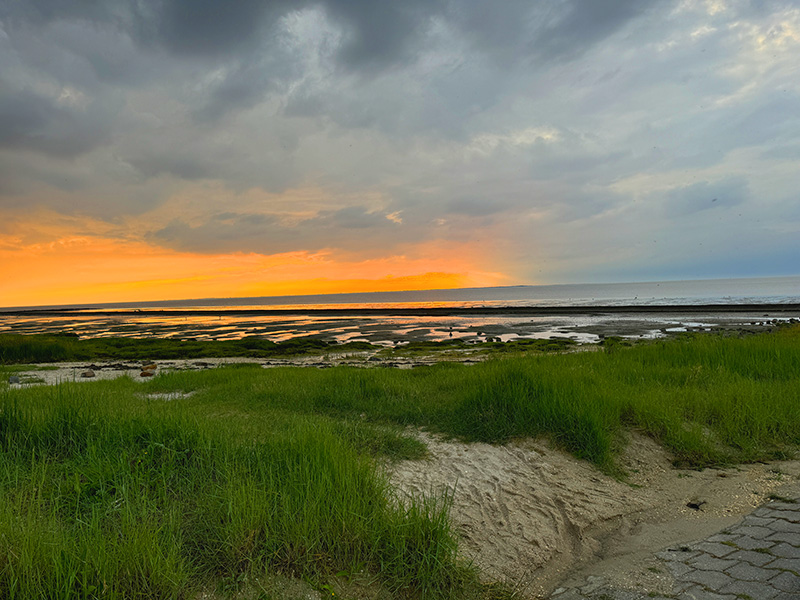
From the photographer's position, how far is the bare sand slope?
13.8ft

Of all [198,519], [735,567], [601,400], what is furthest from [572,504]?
[198,519]

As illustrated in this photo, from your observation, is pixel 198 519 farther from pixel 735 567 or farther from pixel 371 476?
pixel 735 567

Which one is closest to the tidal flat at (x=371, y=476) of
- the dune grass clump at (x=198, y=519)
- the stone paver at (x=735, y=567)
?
the dune grass clump at (x=198, y=519)

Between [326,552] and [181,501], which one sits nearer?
[326,552]

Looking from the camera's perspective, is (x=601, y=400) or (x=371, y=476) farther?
(x=601, y=400)

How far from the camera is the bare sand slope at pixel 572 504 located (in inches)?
165

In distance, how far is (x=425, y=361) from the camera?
20.6m

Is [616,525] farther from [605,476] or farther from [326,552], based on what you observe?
[326,552]

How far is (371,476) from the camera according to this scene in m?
4.42

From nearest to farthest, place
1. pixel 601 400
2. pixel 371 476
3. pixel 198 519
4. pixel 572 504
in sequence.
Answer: pixel 198 519, pixel 371 476, pixel 572 504, pixel 601 400

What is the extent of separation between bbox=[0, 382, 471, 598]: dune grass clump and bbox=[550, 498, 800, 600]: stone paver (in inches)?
49.7

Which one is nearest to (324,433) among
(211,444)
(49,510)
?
(211,444)

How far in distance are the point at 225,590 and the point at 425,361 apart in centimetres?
1759

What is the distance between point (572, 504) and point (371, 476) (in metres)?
2.43
